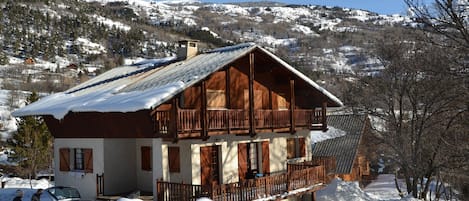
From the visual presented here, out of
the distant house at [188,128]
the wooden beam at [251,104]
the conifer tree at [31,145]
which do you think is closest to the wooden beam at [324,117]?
the distant house at [188,128]

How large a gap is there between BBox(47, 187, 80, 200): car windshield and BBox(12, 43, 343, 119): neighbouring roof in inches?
118

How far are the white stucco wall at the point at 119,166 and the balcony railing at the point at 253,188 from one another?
3.14 metres

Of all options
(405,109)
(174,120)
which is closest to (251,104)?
(174,120)

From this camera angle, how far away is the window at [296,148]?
27406 mm

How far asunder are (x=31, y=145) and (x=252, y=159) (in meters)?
20.4

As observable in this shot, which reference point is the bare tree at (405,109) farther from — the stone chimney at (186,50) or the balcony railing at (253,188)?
the stone chimney at (186,50)

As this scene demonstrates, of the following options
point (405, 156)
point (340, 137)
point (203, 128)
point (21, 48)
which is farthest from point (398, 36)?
point (21, 48)

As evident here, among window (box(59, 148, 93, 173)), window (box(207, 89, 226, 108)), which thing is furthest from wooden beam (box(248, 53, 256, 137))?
window (box(59, 148, 93, 173))

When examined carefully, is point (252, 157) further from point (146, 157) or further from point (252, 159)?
point (146, 157)

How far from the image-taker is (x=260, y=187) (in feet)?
67.2

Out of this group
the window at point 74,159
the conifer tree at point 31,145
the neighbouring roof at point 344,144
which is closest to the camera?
the window at point 74,159

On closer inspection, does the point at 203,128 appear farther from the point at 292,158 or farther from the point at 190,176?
the point at 292,158

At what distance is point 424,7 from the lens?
11797mm

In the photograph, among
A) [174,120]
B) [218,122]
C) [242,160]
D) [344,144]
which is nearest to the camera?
[174,120]
